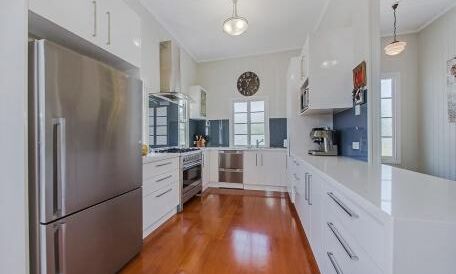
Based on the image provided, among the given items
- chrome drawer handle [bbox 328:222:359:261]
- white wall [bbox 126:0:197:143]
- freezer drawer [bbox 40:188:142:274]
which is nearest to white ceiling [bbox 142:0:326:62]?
white wall [bbox 126:0:197:143]

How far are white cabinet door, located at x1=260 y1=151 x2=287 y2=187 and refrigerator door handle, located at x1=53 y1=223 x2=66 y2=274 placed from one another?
322 cm

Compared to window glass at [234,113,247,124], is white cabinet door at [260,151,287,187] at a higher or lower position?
lower

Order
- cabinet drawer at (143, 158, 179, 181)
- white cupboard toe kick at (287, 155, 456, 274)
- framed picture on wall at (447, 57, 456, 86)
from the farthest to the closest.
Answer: cabinet drawer at (143, 158, 179, 181), framed picture on wall at (447, 57, 456, 86), white cupboard toe kick at (287, 155, 456, 274)

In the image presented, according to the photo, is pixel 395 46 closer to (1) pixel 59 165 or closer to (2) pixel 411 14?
(2) pixel 411 14

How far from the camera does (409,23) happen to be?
5.46ft

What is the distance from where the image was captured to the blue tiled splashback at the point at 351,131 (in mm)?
1956

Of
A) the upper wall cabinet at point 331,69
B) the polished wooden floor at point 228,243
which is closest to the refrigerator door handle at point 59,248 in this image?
the polished wooden floor at point 228,243

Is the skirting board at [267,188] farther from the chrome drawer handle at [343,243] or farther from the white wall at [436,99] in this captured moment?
the chrome drawer handle at [343,243]

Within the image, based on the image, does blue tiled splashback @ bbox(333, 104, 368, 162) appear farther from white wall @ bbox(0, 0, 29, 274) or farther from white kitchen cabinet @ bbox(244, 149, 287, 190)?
white wall @ bbox(0, 0, 29, 274)

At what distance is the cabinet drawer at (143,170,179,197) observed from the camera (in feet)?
7.09

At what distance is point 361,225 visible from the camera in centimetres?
83

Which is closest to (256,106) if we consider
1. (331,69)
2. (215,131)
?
(215,131)

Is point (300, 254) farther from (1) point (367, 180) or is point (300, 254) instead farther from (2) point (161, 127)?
(2) point (161, 127)

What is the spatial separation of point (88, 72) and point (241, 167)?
317 centimetres
